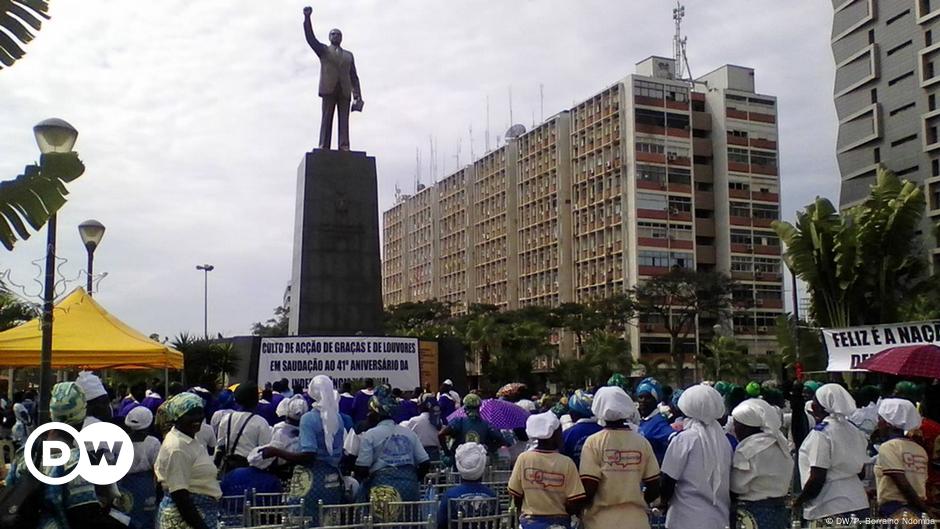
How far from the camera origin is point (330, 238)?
20.6 m

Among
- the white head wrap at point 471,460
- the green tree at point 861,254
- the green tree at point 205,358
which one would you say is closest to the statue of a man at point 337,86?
the green tree at point 205,358

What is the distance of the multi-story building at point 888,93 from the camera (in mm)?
54156

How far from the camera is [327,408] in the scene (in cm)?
741

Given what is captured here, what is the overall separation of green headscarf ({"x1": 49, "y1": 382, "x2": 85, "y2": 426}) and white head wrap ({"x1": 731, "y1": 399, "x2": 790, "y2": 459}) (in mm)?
3833

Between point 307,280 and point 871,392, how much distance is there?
491 inches

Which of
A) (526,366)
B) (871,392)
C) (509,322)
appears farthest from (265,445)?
(509,322)

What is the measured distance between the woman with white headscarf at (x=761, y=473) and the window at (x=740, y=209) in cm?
6782

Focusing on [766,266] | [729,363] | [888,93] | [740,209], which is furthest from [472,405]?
[766,266]

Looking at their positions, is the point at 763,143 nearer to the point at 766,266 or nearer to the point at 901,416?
the point at 766,266

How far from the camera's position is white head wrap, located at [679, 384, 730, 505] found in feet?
18.8

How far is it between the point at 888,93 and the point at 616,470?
58683mm

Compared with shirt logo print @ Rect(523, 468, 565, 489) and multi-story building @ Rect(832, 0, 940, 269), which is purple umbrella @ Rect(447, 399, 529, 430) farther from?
multi-story building @ Rect(832, 0, 940, 269)

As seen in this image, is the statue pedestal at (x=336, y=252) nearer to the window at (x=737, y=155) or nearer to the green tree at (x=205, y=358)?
the green tree at (x=205, y=358)

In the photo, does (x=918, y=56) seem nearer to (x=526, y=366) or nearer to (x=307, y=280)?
(x=526, y=366)
